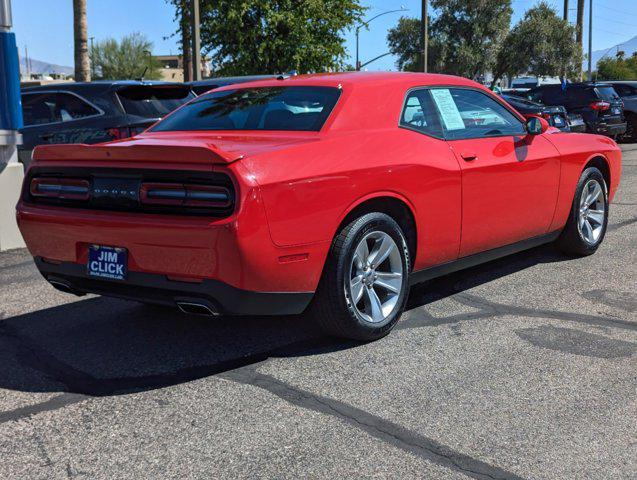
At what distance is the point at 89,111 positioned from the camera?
8797 mm

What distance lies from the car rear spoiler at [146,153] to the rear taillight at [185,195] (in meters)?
0.13

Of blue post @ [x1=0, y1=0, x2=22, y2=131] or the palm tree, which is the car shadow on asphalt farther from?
the palm tree

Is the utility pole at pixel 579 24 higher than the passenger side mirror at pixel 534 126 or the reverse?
higher

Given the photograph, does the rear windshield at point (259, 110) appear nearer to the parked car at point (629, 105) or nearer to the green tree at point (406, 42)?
the parked car at point (629, 105)

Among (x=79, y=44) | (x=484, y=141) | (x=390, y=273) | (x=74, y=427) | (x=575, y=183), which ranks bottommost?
(x=74, y=427)

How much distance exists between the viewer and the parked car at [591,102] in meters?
18.9

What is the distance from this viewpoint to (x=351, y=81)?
4.68 m

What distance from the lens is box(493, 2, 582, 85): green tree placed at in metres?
40.9

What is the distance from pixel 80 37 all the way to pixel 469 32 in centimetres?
2622

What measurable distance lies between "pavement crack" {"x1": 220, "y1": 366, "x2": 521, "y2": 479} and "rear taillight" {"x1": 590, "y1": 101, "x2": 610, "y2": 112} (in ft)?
56.7

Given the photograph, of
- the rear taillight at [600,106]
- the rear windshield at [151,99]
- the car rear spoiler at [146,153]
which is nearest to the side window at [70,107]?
the rear windshield at [151,99]

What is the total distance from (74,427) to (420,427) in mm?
1523

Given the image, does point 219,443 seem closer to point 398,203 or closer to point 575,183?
point 398,203

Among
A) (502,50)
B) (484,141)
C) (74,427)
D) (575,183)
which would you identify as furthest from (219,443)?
(502,50)
